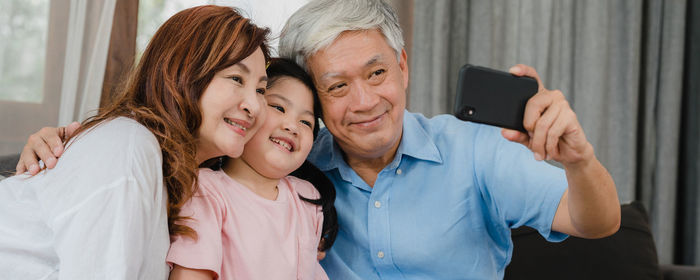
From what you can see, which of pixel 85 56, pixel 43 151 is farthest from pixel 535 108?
pixel 85 56

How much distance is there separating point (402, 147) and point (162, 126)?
0.67 meters

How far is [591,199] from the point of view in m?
1.08

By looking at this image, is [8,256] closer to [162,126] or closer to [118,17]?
[162,126]

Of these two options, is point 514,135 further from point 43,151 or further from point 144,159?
point 43,151

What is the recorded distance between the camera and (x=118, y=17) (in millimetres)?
1886

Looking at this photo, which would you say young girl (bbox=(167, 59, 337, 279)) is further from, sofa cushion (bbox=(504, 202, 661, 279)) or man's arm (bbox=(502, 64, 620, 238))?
sofa cushion (bbox=(504, 202, 661, 279))

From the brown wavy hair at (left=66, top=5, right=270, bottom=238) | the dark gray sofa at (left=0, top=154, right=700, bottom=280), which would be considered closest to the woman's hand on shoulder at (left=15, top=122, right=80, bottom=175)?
the brown wavy hair at (left=66, top=5, right=270, bottom=238)

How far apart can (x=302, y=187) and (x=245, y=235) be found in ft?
0.90

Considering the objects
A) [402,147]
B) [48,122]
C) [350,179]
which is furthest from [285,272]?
[48,122]

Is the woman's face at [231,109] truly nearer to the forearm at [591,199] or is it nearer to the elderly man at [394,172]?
the elderly man at [394,172]

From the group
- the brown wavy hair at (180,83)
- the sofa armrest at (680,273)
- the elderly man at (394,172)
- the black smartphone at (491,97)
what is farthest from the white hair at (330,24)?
the sofa armrest at (680,273)

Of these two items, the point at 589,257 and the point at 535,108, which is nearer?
the point at 535,108

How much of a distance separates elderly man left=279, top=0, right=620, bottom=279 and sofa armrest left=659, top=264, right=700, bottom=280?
725mm

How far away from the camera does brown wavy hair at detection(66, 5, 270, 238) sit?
1052 millimetres
